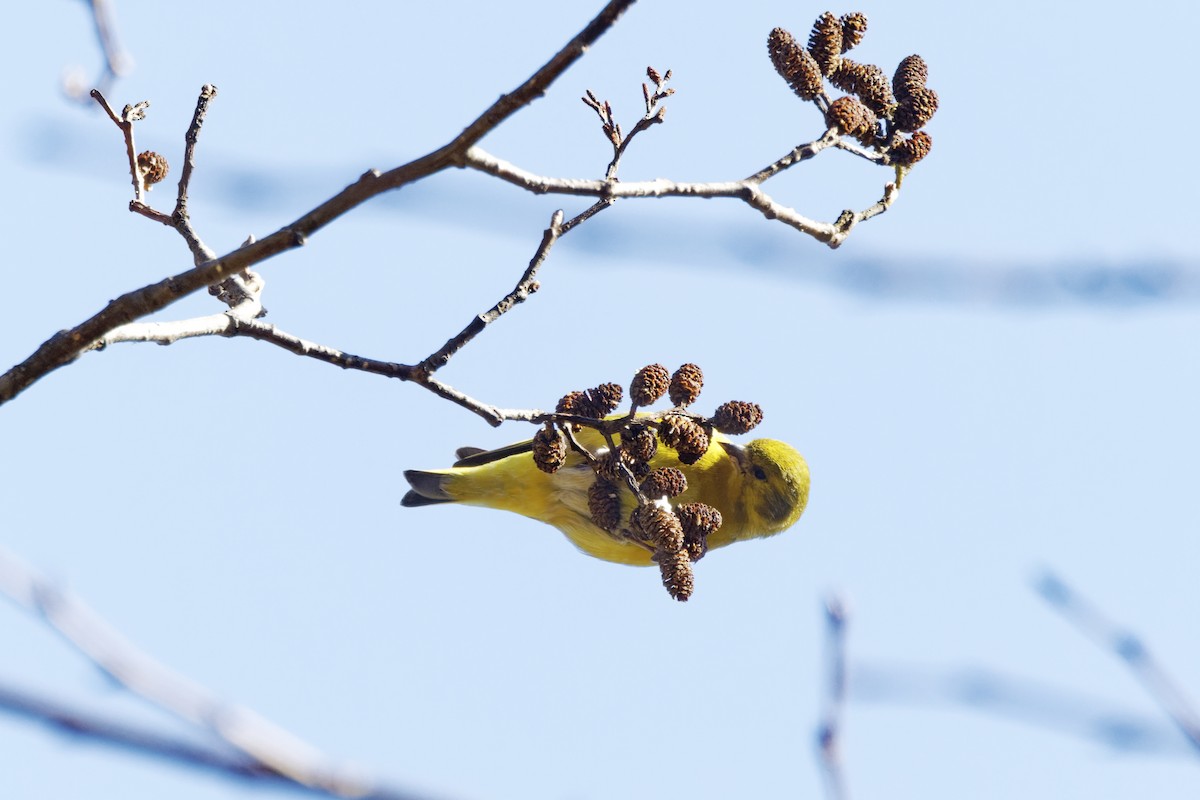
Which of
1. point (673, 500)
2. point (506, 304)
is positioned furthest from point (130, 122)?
point (673, 500)

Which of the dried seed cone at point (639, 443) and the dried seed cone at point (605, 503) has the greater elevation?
the dried seed cone at point (605, 503)

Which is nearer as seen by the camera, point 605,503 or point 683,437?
point 683,437

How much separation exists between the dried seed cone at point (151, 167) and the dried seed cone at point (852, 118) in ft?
5.46

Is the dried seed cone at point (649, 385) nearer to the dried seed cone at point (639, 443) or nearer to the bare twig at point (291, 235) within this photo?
the dried seed cone at point (639, 443)

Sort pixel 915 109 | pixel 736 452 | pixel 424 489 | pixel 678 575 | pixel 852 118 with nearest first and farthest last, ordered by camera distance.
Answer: pixel 852 118, pixel 915 109, pixel 678 575, pixel 736 452, pixel 424 489

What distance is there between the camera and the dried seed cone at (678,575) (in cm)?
343

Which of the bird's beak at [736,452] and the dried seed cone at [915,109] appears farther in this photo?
the bird's beak at [736,452]

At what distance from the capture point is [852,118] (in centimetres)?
315

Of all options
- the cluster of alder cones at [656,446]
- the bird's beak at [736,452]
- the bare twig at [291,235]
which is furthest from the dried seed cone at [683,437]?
the bird's beak at [736,452]

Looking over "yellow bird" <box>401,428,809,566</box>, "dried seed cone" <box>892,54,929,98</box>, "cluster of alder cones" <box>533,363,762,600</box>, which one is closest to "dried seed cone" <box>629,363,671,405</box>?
"cluster of alder cones" <box>533,363,762,600</box>

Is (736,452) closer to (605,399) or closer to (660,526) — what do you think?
(660,526)

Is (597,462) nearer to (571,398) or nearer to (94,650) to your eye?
(571,398)

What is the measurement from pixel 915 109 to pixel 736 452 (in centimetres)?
305

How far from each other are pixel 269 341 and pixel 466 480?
12.1 feet
